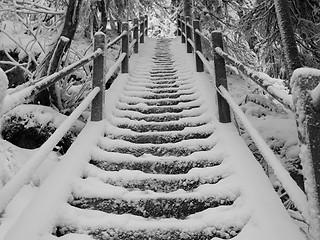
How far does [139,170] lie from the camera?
3316mm

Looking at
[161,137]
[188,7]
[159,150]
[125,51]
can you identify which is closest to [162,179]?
[159,150]

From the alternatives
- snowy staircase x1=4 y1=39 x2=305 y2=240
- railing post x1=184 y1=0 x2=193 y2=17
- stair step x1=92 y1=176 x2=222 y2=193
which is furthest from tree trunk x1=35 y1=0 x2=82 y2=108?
railing post x1=184 y1=0 x2=193 y2=17

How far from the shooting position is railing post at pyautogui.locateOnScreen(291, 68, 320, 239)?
1.57 metres

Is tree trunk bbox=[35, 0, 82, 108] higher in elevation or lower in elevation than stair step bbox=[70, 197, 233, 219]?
higher

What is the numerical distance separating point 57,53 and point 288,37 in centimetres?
401

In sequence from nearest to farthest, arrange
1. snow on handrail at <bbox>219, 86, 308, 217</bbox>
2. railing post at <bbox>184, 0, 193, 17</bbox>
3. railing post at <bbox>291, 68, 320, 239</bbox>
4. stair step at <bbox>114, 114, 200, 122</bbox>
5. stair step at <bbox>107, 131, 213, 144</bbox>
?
railing post at <bbox>291, 68, 320, 239</bbox> < snow on handrail at <bbox>219, 86, 308, 217</bbox> < stair step at <bbox>107, 131, 213, 144</bbox> < stair step at <bbox>114, 114, 200, 122</bbox> < railing post at <bbox>184, 0, 193, 17</bbox>

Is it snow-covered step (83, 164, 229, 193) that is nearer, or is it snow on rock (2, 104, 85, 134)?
snow-covered step (83, 164, 229, 193)

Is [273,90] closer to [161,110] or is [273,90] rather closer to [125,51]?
[161,110]

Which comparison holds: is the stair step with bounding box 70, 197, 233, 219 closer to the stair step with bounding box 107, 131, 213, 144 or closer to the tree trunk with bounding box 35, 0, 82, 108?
the stair step with bounding box 107, 131, 213, 144

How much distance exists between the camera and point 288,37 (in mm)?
5500

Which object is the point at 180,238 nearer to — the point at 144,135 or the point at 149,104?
the point at 144,135

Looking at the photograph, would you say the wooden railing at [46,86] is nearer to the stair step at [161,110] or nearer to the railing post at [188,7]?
the stair step at [161,110]

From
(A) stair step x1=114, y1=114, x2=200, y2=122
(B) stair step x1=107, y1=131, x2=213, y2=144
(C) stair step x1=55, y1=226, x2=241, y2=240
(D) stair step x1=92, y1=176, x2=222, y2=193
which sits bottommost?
(C) stair step x1=55, y1=226, x2=241, y2=240

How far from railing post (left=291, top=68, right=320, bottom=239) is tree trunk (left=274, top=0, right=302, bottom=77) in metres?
4.11
